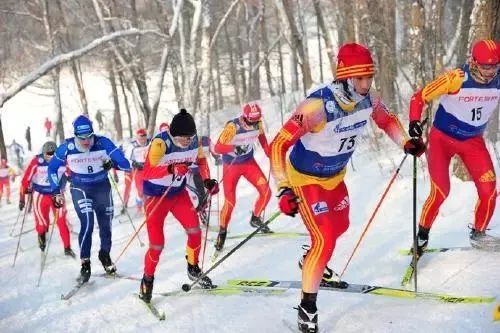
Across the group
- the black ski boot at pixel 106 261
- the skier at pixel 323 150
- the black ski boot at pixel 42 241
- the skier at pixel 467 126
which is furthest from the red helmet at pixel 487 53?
the black ski boot at pixel 42 241

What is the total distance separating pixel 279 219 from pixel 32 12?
17.8m

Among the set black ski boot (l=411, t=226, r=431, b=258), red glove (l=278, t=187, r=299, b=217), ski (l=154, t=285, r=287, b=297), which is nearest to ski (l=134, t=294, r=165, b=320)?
ski (l=154, t=285, r=287, b=297)

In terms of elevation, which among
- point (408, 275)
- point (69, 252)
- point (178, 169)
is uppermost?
point (178, 169)

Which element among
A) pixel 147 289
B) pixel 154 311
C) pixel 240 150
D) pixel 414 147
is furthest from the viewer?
pixel 240 150

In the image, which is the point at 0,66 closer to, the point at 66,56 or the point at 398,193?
the point at 66,56

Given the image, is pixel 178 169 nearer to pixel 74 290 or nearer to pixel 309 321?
pixel 309 321

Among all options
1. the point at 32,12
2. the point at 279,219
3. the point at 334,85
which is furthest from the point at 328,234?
the point at 32,12

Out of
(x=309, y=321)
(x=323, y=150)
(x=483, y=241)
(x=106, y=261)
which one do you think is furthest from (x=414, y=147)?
(x=106, y=261)

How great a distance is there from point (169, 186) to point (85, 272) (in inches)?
78.4

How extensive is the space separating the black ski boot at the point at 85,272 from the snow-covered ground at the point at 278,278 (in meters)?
0.16

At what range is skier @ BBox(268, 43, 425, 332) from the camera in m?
3.80

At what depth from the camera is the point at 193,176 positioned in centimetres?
1034

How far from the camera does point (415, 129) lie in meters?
4.53

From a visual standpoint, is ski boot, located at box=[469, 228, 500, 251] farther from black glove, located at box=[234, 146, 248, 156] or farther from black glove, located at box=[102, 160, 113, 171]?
black glove, located at box=[102, 160, 113, 171]
